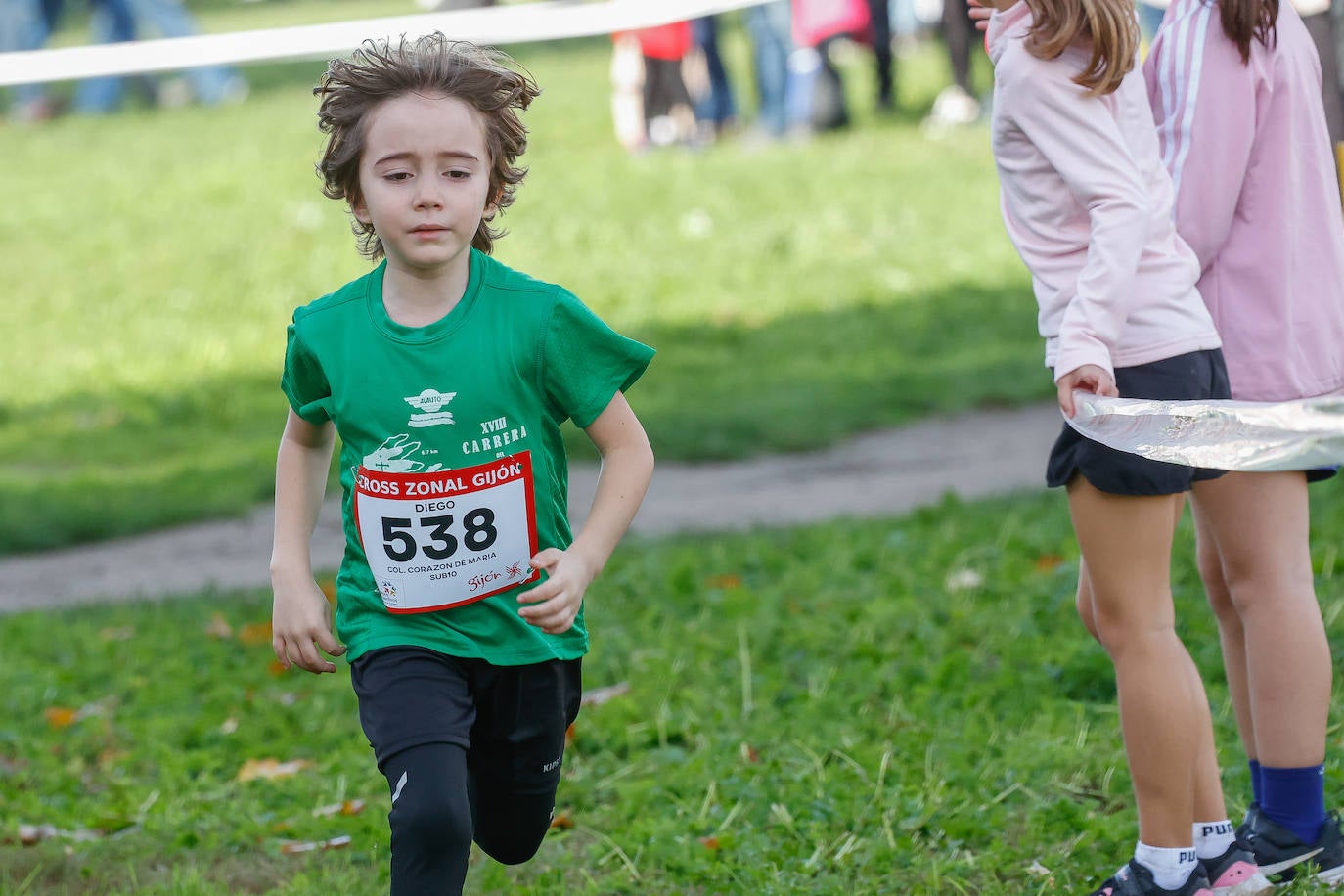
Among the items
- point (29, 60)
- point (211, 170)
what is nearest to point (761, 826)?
point (29, 60)

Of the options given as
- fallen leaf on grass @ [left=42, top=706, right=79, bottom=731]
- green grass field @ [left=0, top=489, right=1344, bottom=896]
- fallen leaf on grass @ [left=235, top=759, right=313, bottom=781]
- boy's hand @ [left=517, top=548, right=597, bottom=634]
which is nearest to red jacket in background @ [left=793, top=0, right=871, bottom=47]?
green grass field @ [left=0, top=489, right=1344, bottom=896]

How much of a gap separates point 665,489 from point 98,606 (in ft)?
8.49

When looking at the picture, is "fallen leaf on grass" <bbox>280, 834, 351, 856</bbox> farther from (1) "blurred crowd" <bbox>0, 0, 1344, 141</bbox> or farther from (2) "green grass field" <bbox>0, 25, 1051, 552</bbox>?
(1) "blurred crowd" <bbox>0, 0, 1344, 141</bbox>

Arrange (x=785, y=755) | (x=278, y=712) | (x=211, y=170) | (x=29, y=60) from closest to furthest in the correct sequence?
1. (x=785, y=755)
2. (x=278, y=712)
3. (x=29, y=60)
4. (x=211, y=170)

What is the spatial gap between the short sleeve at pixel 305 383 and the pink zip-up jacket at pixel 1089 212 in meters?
1.20

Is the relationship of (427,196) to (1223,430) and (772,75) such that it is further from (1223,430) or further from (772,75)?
(772,75)

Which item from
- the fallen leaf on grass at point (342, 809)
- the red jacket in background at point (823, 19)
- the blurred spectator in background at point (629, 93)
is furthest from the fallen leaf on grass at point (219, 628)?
the red jacket in background at point (823, 19)

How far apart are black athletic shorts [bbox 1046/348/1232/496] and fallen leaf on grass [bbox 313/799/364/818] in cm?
203

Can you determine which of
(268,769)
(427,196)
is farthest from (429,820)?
(268,769)

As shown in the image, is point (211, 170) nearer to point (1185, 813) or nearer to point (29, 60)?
point (29, 60)

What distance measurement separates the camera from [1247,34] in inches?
115

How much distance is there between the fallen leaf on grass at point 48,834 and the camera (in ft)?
13.0

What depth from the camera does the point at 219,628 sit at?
572cm

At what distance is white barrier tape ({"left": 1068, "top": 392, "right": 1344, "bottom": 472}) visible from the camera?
249 cm
